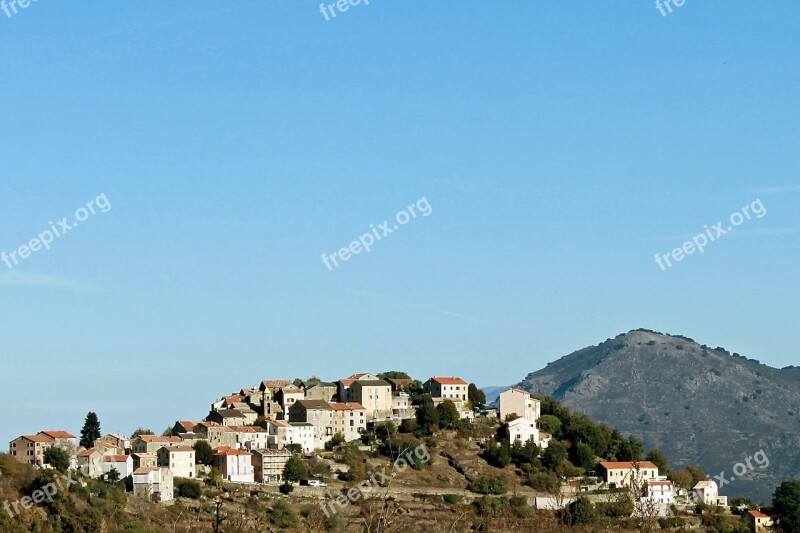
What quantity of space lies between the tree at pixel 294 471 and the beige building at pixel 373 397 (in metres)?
9.00

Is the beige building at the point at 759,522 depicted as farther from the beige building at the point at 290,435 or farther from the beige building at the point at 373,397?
the beige building at the point at 290,435

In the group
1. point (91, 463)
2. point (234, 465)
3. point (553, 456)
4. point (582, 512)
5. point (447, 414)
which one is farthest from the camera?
point (447, 414)

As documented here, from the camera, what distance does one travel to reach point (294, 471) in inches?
2500

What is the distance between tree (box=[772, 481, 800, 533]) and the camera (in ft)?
214

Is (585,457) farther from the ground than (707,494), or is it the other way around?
(585,457)

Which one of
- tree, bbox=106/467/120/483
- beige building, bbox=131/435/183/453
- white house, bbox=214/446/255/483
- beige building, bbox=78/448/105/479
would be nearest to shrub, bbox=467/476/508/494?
white house, bbox=214/446/255/483

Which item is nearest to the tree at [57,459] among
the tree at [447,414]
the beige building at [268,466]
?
the beige building at [268,466]

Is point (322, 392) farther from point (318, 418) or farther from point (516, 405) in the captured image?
point (516, 405)

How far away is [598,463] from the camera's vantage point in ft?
230

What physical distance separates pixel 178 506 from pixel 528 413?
24.7 meters

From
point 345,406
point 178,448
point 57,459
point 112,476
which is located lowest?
point 112,476

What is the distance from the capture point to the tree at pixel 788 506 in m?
65.2

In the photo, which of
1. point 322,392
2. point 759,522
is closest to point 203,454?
point 322,392

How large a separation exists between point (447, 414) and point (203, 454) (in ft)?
48.6
